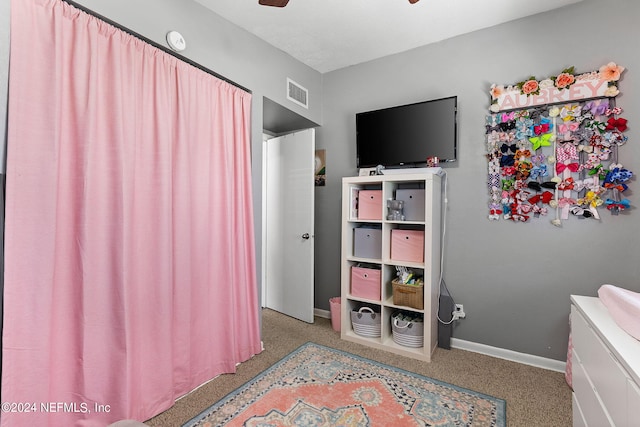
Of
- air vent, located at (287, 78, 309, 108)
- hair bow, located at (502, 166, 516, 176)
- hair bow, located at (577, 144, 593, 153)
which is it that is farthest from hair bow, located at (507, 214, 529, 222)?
air vent, located at (287, 78, 309, 108)

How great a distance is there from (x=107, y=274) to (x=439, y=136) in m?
2.47

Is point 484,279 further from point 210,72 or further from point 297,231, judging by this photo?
point 210,72

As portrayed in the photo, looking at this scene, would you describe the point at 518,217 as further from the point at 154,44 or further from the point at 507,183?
the point at 154,44

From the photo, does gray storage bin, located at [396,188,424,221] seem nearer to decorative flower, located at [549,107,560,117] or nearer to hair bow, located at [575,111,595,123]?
decorative flower, located at [549,107,560,117]

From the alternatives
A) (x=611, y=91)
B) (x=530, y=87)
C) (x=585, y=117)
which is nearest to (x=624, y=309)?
(x=585, y=117)

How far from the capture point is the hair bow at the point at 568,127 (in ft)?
6.59

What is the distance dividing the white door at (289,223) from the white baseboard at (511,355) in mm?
1414

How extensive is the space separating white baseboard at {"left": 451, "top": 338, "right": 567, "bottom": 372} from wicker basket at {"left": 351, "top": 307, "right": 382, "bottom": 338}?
64 cm

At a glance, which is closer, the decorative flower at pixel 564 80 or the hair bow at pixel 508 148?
the decorative flower at pixel 564 80

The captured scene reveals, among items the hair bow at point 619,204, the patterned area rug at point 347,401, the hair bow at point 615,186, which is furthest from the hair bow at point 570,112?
the patterned area rug at point 347,401

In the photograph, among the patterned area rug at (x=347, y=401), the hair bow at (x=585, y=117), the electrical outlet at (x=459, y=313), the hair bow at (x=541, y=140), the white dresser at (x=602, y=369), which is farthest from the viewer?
the electrical outlet at (x=459, y=313)

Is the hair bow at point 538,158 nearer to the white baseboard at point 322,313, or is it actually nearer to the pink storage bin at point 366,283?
the pink storage bin at point 366,283

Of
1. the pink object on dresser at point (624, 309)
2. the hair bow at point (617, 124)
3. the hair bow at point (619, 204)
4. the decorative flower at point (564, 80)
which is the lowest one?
the pink object on dresser at point (624, 309)

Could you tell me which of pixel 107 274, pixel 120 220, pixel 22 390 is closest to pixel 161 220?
pixel 120 220
